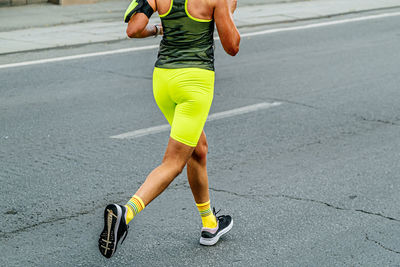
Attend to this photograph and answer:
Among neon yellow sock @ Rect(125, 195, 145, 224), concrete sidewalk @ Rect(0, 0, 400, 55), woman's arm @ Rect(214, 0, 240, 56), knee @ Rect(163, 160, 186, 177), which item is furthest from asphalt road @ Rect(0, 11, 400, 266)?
concrete sidewalk @ Rect(0, 0, 400, 55)

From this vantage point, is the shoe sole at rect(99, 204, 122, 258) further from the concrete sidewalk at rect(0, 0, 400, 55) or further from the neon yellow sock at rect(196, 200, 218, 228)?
the concrete sidewalk at rect(0, 0, 400, 55)

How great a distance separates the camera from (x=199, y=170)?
14.3 ft

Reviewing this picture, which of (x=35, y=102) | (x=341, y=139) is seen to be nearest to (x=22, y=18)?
(x=35, y=102)

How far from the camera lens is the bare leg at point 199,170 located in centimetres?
429

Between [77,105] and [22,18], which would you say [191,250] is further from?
[22,18]

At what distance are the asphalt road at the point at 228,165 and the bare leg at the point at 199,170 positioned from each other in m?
0.36

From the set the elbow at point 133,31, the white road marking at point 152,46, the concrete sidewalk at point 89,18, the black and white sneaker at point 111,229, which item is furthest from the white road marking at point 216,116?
the concrete sidewalk at point 89,18

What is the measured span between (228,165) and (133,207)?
93.4 inches

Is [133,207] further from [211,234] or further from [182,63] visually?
[182,63]

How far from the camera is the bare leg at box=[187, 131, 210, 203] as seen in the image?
429 centimetres

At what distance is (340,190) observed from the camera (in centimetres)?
552

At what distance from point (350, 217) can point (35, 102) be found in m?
4.73

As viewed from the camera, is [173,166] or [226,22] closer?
[226,22]

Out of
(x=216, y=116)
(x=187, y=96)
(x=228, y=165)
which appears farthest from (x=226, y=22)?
(x=216, y=116)
